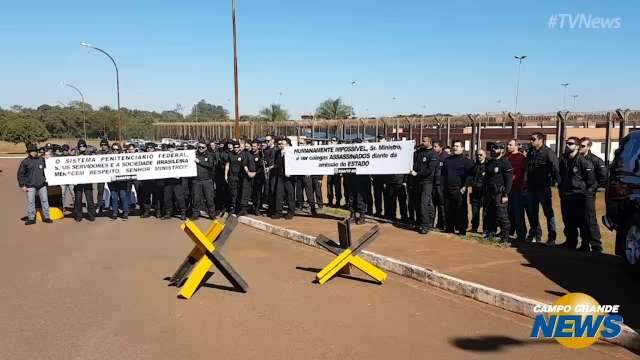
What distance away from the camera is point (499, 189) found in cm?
923

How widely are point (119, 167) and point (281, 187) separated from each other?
4043 millimetres

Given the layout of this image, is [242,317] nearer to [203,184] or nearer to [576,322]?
[576,322]

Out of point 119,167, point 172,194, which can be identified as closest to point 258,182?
point 172,194

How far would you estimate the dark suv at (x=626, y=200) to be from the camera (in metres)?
6.71

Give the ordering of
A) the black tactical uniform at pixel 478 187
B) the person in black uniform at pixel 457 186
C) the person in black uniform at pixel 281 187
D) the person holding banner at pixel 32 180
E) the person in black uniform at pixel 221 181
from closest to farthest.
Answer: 1. the black tactical uniform at pixel 478 187
2. the person in black uniform at pixel 457 186
3. the person holding banner at pixel 32 180
4. the person in black uniform at pixel 281 187
5. the person in black uniform at pixel 221 181

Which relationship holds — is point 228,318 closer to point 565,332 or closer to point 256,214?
point 565,332

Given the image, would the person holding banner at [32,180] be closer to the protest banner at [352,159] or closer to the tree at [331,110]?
the protest banner at [352,159]

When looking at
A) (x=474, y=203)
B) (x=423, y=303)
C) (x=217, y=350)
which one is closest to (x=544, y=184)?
(x=474, y=203)

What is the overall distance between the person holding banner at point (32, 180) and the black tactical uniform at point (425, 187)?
851cm

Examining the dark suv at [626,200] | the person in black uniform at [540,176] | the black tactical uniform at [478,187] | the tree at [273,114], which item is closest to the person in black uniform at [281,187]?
the black tactical uniform at [478,187]

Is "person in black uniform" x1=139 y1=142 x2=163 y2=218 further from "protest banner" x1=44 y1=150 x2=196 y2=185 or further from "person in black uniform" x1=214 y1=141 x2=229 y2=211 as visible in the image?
"person in black uniform" x1=214 y1=141 x2=229 y2=211

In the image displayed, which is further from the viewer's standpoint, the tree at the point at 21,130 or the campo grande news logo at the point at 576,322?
the tree at the point at 21,130

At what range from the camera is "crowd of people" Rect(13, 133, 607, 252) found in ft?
28.3

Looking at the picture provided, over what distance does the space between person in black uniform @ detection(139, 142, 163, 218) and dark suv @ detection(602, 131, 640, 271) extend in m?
9.73
